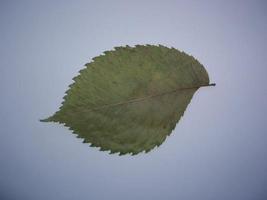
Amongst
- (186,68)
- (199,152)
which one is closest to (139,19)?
(186,68)

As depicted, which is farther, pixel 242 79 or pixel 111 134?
pixel 242 79

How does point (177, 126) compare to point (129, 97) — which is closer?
point (129, 97)

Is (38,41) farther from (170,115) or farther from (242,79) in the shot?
(242,79)
